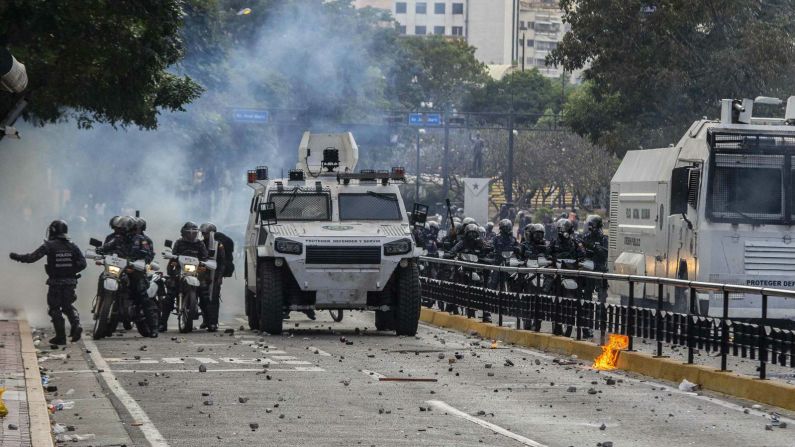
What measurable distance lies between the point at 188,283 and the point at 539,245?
5300mm

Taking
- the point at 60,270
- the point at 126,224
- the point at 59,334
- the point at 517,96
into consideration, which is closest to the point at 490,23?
the point at 517,96

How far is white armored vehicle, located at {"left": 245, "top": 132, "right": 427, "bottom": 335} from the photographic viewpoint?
23.2 meters

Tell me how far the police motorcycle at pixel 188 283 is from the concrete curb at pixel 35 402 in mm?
4206

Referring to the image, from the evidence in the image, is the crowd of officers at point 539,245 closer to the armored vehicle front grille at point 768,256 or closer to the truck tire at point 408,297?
the truck tire at point 408,297

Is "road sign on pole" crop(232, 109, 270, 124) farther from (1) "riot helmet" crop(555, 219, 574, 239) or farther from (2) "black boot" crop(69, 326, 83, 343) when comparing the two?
(2) "black boot" crop(69, 326, 83, 343)

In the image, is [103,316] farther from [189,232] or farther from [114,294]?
[189,232]

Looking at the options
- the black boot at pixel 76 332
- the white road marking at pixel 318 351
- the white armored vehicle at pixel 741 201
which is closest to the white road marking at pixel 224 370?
the white road marking at pixel 318 351

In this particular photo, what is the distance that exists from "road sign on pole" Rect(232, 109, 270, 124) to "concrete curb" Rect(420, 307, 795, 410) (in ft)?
119

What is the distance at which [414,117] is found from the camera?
7262 centimetres

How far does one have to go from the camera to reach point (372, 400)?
14648mm

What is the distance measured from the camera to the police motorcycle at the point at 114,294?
22406 mm

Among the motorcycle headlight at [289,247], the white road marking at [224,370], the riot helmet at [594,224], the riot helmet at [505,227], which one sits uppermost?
the riot helmet at [594,224]

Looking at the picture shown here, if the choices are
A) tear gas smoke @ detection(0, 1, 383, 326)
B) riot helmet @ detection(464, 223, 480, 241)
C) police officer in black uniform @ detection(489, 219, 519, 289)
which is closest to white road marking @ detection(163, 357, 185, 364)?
riot helmet @ detection(464, 223, 480, 241)

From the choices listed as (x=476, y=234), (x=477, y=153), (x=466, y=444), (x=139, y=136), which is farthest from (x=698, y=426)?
(x=477, y=153)
